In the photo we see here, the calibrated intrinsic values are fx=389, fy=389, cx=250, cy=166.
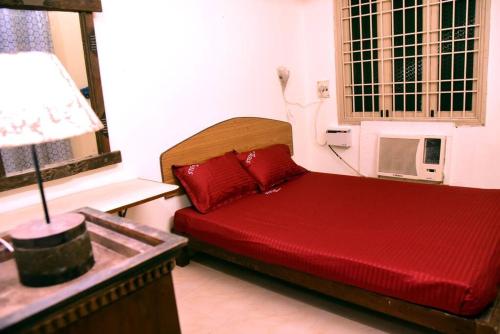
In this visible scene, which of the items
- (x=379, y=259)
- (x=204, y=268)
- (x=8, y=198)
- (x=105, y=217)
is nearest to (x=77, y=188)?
(x=8, y=198)

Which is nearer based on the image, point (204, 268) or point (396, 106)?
point (204, 268)

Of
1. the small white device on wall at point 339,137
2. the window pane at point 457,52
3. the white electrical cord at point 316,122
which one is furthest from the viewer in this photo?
the white electrical cord at point 316,122

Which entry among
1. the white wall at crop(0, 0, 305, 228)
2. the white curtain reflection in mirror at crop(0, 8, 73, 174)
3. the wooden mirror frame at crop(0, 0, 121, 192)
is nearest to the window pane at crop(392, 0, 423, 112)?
the white wall at crop(0, 0, 305, 228)

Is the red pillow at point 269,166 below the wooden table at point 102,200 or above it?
below

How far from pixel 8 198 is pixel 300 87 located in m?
2.75

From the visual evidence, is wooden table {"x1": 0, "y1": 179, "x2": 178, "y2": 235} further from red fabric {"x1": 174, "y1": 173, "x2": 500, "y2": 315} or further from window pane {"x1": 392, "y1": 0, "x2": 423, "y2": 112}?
window pane {"x1": 392, "y1": 0, "x2": 423, "y2": 112}

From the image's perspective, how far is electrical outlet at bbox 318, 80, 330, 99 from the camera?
381 centimetres

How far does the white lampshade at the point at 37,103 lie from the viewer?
823mm

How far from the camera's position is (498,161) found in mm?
3029

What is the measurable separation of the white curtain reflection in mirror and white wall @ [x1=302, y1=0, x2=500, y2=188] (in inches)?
97.2

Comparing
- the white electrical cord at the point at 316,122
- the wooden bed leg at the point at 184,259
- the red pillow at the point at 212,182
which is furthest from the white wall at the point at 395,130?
the wooden bed leg at the point at 184,259

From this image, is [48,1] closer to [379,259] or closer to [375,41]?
[379,259]

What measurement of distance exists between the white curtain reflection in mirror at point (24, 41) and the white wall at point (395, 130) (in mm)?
2469

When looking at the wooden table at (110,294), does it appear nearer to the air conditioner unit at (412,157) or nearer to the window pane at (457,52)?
the air conditioner unit at (412,157)
